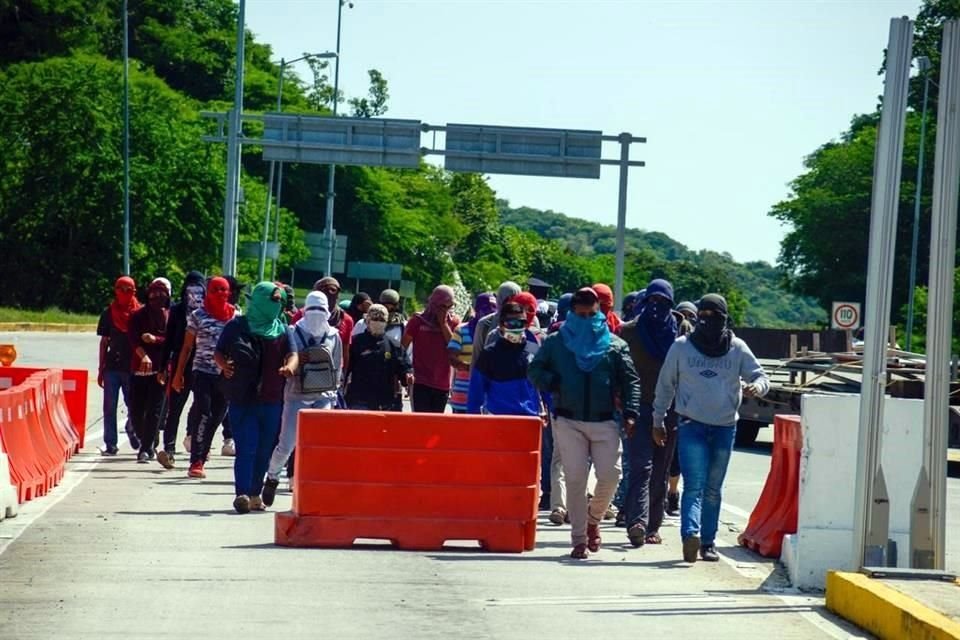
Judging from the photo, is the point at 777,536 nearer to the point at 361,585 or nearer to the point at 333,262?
the point at 361,585

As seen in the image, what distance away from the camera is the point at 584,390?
12.9 meters

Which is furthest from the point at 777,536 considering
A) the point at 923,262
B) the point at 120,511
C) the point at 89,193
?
the point at 923,262

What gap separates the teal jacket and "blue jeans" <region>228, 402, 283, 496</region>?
2.81 meters

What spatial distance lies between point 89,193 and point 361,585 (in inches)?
2440

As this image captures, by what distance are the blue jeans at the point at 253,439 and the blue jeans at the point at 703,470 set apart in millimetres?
3377

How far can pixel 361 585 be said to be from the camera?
11.2 m

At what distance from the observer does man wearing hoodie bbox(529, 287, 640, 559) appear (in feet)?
42.5

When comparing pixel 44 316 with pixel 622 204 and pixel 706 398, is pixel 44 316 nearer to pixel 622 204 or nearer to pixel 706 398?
pixel 622 204

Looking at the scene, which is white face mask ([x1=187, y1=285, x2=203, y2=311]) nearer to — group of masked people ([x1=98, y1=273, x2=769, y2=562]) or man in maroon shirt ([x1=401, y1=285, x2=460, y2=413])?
group of masked people ([x1=98, y1=273, x2=769, y2=562])

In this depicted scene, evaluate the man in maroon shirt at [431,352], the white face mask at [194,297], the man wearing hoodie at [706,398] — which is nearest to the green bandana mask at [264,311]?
the man in maroon shirt at [431,352]

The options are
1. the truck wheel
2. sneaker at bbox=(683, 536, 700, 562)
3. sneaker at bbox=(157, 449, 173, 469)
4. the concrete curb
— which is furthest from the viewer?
the concrete curb

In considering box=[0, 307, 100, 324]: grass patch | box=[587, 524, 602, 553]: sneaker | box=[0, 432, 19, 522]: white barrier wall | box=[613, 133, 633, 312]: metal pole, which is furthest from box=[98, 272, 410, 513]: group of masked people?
box=[0, 307, 100, 324]: grass patch

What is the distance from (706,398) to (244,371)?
3679mm

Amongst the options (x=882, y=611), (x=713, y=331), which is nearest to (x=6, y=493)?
(x=713, y=331)
